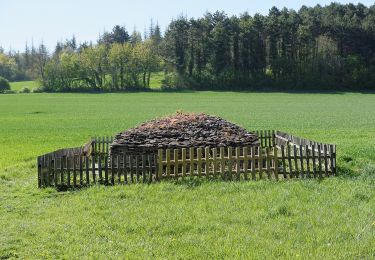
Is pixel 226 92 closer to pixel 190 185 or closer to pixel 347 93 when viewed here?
pixel 347 93

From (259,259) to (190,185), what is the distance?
5570mm

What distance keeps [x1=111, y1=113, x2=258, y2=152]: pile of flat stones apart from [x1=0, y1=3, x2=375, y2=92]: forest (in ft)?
257

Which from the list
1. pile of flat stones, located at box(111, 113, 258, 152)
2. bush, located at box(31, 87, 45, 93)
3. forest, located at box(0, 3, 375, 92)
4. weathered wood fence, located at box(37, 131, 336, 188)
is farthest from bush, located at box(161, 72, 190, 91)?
weathered wood fence, located at box(37, 131, 336, 188)

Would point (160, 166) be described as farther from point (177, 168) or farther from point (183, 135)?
point (183, 135)

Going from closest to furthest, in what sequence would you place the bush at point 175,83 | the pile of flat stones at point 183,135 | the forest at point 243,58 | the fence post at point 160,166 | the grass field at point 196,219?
the grass field at point 196,219
the fence post at point 160,166
the pile of flat stones at point 183,135
the forest at point 243,58
the bush at point 175,83

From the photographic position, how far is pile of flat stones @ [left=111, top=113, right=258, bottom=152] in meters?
15.5

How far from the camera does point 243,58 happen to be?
99.2 meters

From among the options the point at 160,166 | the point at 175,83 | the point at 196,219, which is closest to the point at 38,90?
the point at 175,83

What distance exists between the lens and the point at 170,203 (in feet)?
34.3

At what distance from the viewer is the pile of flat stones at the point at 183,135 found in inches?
609

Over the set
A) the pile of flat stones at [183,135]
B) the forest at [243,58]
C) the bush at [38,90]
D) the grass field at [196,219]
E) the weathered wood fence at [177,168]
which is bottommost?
the grass field at [196,219]

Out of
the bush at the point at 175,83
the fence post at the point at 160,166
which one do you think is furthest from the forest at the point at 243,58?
the fence post at the point at 160,166

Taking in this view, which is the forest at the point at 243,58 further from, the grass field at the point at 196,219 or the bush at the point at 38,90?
the grass field at the point at 196,219

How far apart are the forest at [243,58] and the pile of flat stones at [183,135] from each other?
78.3 metres
